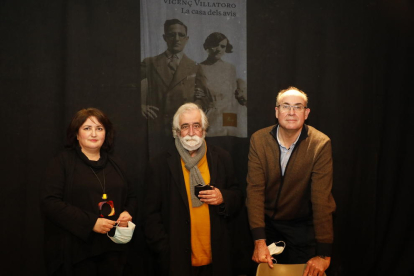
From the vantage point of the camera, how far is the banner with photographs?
292cm

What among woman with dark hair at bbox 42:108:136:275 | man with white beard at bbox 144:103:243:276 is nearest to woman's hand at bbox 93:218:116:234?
woman with dark hair at bbox 42:108:136:275

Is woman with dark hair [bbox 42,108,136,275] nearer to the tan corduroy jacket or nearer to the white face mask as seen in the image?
the white face mask

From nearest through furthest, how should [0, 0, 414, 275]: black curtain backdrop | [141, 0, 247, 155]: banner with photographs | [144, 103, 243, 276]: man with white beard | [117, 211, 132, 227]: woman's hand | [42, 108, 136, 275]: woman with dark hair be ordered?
[42, 108, 136, 275]: woman with dark hair < [117, 211, 132, 227]: woman's hand < [144, 103, 243, 276]: man with white beard < [0, 0, 414, 275]: black curtain backdrop < [141, 0, 247, 155]: banner with photographs

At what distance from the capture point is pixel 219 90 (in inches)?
121

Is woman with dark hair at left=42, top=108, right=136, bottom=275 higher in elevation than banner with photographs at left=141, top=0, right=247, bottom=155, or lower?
lower

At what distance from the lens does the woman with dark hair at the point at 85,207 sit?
2117mm

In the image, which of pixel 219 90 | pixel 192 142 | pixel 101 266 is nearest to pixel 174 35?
pixel 219 90

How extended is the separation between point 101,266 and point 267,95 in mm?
1943

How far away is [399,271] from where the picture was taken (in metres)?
3.31

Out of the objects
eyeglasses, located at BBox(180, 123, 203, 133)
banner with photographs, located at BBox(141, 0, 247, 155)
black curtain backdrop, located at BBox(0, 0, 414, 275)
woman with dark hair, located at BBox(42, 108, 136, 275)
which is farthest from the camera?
banner with photographs, located at BBox(141, 0, 247, 155)

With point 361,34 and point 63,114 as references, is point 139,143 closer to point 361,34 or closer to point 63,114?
point 63,114

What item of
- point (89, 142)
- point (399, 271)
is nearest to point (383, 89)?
point (399, 271)

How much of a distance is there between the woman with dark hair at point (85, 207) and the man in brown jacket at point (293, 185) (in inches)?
35.1

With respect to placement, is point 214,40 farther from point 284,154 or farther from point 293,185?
point 293,185
